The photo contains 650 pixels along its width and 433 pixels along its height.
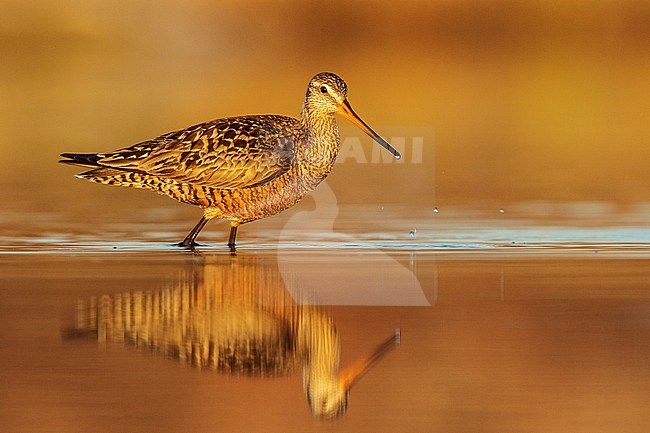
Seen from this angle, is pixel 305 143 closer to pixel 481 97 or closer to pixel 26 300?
pixel 26 300

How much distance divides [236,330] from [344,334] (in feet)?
1.53

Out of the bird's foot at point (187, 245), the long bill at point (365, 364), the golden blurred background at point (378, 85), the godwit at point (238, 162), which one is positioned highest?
Answer: the golden blurred background at point (378, 85)

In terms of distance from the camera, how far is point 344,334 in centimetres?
704

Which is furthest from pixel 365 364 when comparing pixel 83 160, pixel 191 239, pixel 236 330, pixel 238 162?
pixel 83 160

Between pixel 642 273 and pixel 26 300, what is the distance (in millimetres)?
3282

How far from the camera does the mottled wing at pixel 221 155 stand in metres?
11.1

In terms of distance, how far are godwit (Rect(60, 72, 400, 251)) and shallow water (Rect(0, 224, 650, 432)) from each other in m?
0.60

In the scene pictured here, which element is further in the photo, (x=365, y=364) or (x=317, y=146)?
(x=317, y=146)

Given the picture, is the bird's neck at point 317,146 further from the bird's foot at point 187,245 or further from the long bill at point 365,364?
the long bill at point 365,364

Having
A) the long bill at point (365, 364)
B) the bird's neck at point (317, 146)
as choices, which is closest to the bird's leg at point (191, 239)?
the bird's neck at point (317, 146)

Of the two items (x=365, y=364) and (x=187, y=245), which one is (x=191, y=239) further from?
(x=365, y=364)

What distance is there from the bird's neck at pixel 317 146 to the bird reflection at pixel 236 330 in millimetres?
2390

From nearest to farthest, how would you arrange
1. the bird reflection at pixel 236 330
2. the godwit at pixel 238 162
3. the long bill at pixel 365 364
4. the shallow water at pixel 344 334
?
1. the shallow water at pixel 344 334
2. the long bill at pixel 365 364
3. the bird reflection at pixel 236 330
4. the godwit at pixel 238 162

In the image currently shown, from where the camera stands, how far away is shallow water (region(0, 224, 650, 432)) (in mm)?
5582
